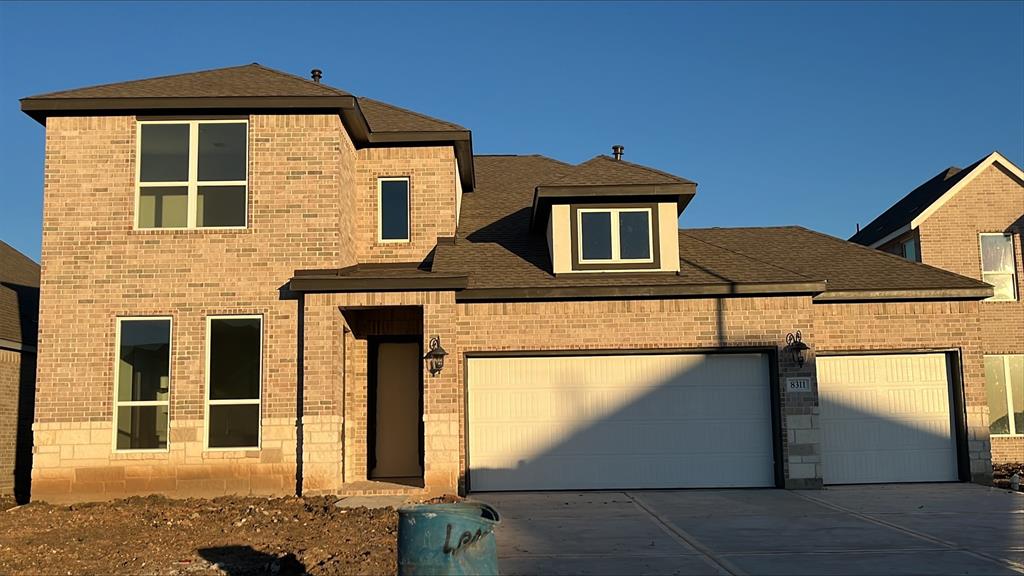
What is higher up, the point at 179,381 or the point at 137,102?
the point at 137,102

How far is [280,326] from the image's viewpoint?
47.4 feet

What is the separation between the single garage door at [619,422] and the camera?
1486 cm

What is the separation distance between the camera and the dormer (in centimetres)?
1559

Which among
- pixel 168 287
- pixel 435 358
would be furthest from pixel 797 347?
pixel 168 287

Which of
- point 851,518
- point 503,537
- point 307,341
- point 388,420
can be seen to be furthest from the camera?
point 388,420

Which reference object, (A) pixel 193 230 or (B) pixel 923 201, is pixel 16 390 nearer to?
(A) pixel 193 230

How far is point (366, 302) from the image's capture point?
14.4m

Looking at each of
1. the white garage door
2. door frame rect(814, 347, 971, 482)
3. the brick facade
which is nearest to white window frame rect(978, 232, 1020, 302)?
door frame rect(814, 347, 971, 482)

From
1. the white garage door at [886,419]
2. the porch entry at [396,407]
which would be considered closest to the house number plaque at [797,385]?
the white garage door at [886,419]

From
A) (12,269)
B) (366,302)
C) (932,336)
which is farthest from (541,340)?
(12,269)

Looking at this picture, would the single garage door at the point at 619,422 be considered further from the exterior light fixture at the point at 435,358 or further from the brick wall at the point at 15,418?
the brick wall at the point at 15,418

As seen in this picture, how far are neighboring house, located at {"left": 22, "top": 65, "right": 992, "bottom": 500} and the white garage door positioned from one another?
4 centimetres

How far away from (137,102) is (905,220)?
17.4 m

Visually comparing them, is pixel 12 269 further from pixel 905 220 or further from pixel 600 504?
pixel 905 220
